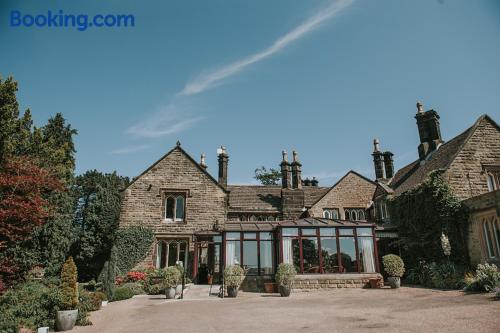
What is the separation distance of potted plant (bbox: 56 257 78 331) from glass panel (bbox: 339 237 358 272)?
1340 centimetres

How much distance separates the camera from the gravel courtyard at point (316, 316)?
800 centimetres

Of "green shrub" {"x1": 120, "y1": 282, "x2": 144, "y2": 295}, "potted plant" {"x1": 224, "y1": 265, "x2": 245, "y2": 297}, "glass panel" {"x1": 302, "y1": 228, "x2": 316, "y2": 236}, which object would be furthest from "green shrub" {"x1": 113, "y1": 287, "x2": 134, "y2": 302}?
"glass panel" {"x1": 302, "y1": 228, "x2": 316, "y2": 236}

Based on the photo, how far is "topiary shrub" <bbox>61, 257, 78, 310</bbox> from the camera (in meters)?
10.1

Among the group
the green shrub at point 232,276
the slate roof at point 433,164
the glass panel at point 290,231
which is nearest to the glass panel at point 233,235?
the glass panel at point 290,231

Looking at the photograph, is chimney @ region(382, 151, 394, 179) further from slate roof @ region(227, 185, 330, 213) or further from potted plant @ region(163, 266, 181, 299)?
potted plant @ region(163, 266, 181, 299)

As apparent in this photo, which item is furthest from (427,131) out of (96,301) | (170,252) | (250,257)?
(96,301)

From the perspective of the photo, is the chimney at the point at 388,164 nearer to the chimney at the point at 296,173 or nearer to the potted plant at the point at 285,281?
the chimney at the point at 296,173

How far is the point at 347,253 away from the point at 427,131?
12.8 meters

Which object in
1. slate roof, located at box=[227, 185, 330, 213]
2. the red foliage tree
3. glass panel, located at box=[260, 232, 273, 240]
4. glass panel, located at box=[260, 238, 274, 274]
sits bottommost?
glass panel, located at box=[260, 238, 274, 274]

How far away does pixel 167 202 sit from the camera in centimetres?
2433

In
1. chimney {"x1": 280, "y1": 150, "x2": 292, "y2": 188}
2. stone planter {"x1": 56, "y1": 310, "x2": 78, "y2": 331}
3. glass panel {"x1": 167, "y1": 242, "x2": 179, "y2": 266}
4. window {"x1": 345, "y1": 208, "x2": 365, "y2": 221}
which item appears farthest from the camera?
window {"x1": 345, "y1": 208, "x2": 365, "y2": 221}

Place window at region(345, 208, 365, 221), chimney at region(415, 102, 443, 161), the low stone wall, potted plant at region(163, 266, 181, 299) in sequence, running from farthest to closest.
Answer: window at region(345, 208, 365, 221) < chimney at region(415, 102, 443, 161) < the low stone wall < potted plant at region(163, 266, 181, 299)

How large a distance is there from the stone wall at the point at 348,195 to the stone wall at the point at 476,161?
10.9 meters

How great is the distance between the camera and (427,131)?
992 inches
